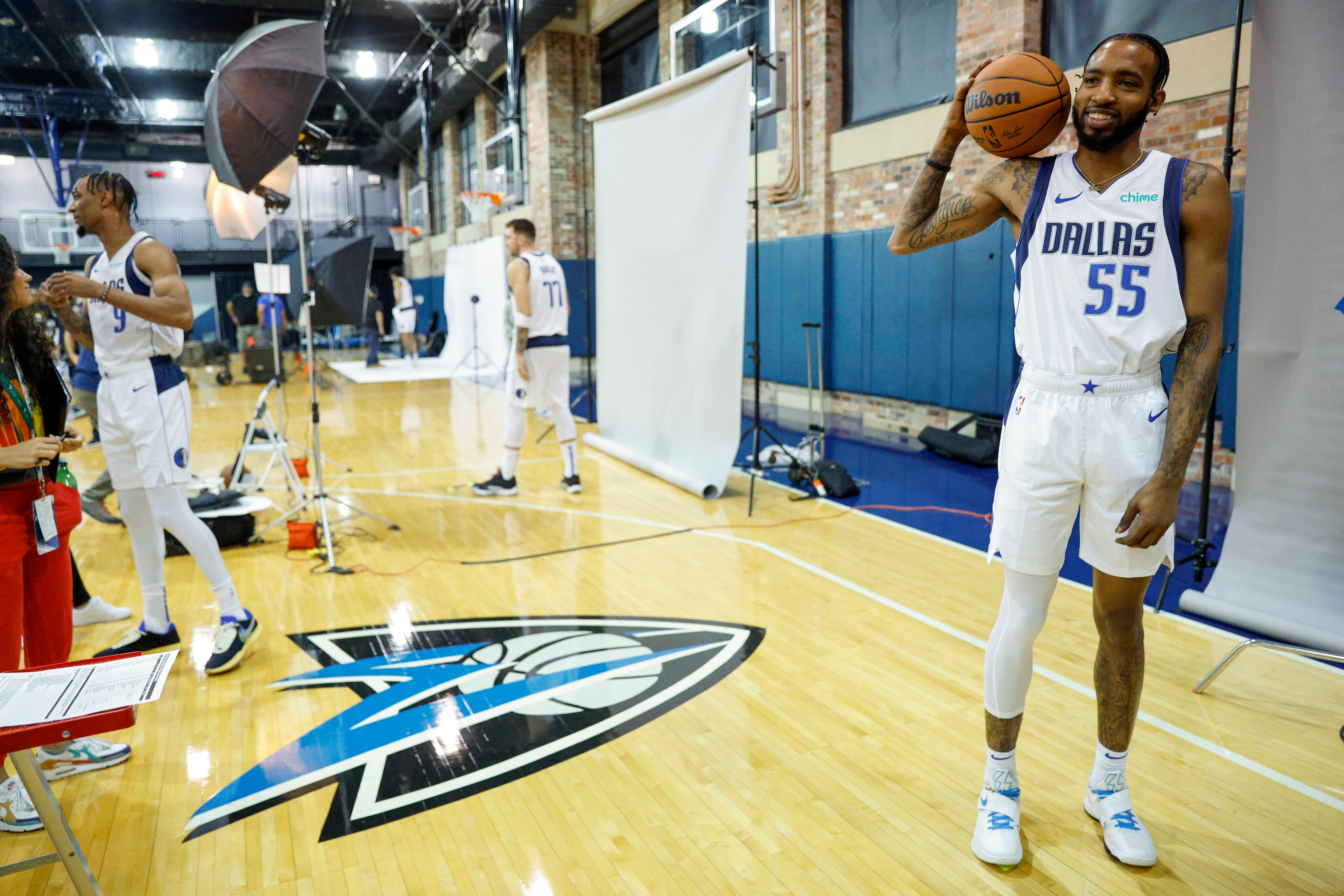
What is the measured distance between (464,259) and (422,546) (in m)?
10.6

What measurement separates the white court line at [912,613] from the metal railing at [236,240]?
19744mm

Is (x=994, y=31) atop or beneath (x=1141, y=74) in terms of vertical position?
atop

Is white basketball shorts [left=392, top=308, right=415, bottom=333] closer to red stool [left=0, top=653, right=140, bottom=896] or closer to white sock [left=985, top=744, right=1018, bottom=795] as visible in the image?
red stool [left=0, top=653, right=140, bottom=896]

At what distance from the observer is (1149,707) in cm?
280

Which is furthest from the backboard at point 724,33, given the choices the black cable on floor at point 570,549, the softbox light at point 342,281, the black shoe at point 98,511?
the black shoe at point 98,511

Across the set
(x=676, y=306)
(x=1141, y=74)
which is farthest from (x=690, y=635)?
(x=676, y=306)

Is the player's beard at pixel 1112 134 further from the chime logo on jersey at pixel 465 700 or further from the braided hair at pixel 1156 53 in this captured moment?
the chime logo on jersey at pixel 465 700

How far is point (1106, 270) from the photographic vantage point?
5.87 feet

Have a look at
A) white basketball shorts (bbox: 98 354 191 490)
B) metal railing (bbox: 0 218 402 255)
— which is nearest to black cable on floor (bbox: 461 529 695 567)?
white basketball shorts (bbox: 98 354 191 490)

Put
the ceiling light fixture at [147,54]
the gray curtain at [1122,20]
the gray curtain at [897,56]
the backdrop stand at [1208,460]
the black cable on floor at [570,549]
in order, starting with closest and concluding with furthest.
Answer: the backdrop stand at [1208,460] < the black cable on floor at [570,549] < the gray curtain at [1122,20] < the gray curtain at [897,56] < the ceiling light fixture at [147,54]

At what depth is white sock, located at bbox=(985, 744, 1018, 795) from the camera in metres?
2.12

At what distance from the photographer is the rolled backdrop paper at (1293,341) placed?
119 inches

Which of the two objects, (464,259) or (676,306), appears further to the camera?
(464,259)

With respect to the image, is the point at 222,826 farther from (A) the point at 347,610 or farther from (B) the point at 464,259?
(B) the point at 464,259
